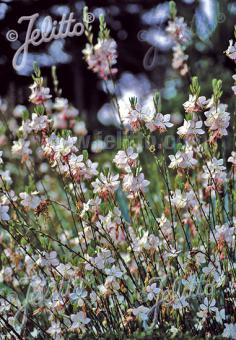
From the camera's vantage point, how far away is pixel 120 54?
12516 mm

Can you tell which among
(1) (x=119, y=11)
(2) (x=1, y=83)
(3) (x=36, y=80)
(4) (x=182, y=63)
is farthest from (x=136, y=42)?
(3) (x=36, y=80)

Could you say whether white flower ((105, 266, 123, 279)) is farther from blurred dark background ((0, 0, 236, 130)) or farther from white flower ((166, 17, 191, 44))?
blurred dark background ((0, 0, 236, 130))

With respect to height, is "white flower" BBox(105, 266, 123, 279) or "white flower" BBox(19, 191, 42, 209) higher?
"white flower" BBox(19, 191, 42, 209)

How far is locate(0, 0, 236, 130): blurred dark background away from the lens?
26.6ft

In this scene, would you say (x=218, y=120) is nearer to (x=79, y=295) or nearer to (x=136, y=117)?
(x=136, y=117)

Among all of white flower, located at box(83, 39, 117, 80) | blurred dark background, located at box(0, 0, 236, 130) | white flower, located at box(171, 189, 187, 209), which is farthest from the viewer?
blurred dark background, located at box(0, 0, 236, 130)

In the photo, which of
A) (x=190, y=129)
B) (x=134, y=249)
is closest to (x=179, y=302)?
(x=134, y=249)

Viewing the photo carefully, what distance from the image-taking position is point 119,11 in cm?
1188

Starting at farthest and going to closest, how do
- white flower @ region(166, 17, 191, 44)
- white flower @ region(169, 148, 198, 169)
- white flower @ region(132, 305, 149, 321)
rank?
1. white flower @ region(166, 17, 191, 44)
2. white flower @ region(169, 148, 198, 169)
3. white flower @ region(132, 305, 149, 321)

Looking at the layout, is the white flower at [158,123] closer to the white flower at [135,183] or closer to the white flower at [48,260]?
the white flower at [135,183]

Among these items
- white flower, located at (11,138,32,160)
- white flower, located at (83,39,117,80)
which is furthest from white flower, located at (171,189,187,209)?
white flower, located at (83,39,117,80)

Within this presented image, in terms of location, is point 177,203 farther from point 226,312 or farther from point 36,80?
point 36,80

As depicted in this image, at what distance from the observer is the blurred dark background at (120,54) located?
811cm

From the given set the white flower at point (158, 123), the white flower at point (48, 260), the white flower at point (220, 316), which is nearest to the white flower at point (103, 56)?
the white flower at point (158, 123)
